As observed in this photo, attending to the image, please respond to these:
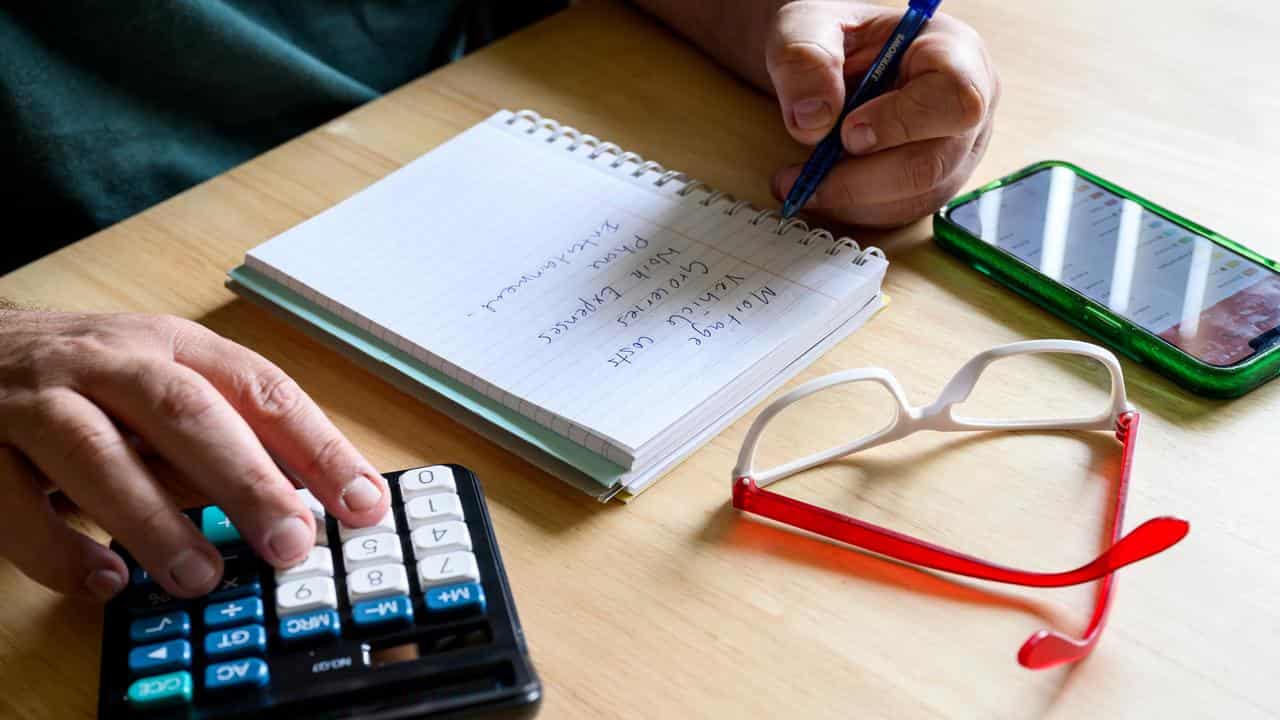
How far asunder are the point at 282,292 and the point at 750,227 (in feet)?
0.98

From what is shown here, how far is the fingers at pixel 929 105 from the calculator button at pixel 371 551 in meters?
0.41

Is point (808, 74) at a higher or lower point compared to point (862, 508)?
higher

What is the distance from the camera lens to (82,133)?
2.88 feet

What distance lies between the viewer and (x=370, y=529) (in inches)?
19.5

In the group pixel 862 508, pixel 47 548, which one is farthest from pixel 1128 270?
pixel 47 548

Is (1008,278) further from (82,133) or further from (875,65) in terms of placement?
(82,133)

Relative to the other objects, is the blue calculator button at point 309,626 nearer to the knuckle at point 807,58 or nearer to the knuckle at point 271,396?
the knuckle at point 271,396

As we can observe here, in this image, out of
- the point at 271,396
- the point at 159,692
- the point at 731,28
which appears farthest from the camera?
the point at 731,28

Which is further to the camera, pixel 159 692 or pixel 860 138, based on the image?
pixel 860 138

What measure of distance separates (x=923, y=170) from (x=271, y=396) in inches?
16.9

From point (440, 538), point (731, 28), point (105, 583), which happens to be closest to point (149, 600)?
point (105, 583)

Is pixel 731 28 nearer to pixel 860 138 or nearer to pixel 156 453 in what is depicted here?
pixel 860 138

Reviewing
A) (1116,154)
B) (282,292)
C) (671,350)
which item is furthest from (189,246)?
(1116,154)

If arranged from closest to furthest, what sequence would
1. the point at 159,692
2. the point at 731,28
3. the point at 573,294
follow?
the point at 159,692 → the point at 573,294 → the point at 731,28
